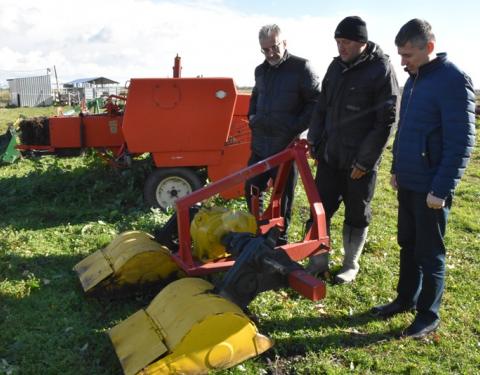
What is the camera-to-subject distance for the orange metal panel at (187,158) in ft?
19.6

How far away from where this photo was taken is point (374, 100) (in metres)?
3.75

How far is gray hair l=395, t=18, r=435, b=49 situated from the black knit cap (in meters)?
0.55

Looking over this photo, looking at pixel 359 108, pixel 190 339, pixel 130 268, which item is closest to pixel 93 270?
pixel 130 268

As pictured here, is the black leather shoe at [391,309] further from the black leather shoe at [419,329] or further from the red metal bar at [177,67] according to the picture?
the red metal bar at [177,67]

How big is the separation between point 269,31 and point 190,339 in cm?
264

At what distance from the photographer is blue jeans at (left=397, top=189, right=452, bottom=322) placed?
3.30m

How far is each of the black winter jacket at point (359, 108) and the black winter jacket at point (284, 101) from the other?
35cm

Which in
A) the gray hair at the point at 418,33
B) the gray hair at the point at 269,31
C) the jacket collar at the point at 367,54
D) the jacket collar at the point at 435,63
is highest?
the gray hair at the point at 269,31

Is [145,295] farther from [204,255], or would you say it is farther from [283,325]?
[283,325]

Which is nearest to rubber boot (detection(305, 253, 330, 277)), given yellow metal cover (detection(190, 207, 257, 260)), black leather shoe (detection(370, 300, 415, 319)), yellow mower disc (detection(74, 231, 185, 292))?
black leather shoe (detection(370, 300, 415, 319))

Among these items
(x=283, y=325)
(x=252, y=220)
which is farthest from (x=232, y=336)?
(x=252, y=220)

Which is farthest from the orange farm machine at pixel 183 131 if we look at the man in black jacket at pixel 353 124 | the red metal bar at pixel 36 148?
the man in black jacket at pixel 353 124

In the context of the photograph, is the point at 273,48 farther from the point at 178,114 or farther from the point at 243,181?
the point at 178,114

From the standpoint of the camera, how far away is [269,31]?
13.9 feet
